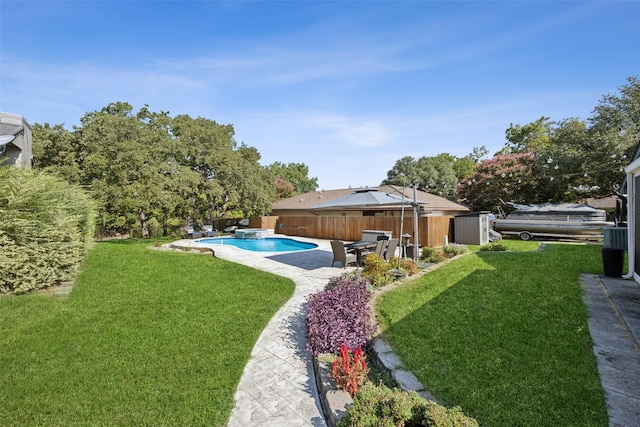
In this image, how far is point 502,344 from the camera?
164 inches

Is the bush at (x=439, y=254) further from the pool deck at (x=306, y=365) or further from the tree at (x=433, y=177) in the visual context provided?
the tree at (x=433, y=177)

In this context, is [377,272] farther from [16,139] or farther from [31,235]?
[16,139]

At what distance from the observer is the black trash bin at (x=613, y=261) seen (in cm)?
744

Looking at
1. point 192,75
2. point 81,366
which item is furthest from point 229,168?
point 81,366

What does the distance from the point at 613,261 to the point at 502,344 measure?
5.83m

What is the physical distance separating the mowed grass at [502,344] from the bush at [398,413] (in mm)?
582

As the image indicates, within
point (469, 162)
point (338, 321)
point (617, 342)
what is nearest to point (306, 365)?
point (338, 321)

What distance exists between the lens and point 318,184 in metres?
61.9

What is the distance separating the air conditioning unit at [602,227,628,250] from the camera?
805 centimetres

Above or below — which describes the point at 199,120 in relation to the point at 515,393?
above

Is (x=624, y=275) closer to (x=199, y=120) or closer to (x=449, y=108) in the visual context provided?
(x=449, y=108)

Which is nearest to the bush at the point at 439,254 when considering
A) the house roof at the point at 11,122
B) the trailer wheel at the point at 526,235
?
the trailer wheel at the point at 526,235

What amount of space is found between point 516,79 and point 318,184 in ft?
165

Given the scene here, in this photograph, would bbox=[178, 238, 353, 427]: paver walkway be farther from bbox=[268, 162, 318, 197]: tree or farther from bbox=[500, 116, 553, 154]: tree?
bbox=[268, 162, 318, 197]: tree
